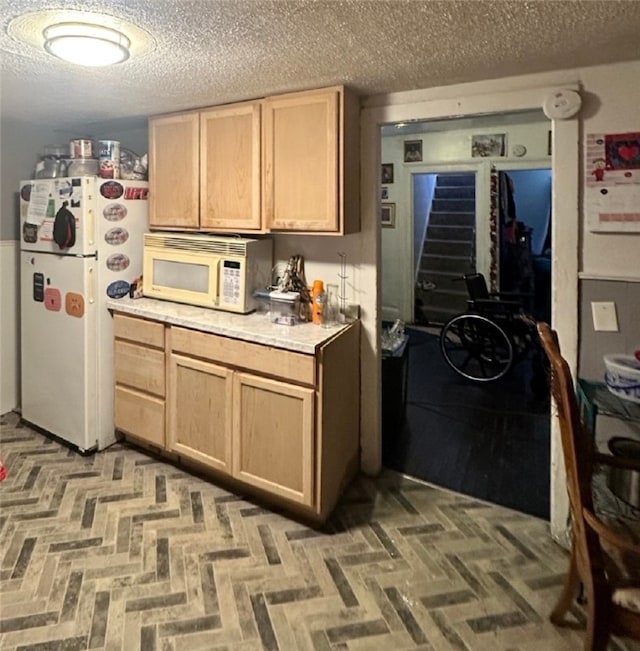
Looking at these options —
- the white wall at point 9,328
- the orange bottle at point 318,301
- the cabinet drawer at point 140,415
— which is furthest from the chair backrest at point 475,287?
the white wall at point 9,328

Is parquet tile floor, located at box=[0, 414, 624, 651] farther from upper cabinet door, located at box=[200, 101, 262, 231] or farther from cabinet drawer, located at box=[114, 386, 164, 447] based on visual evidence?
upper cabinet door, located at box=[200, 101, 262, 231]

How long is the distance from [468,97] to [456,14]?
812 mm

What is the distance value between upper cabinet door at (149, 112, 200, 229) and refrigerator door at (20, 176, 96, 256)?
36 centimetres

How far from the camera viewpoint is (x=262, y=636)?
182 cm

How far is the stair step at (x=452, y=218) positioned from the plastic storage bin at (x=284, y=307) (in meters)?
4.52

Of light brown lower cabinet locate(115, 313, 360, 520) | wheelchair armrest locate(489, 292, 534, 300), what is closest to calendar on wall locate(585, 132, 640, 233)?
light brown lower cabinet locate(115, 313, 360, 520)

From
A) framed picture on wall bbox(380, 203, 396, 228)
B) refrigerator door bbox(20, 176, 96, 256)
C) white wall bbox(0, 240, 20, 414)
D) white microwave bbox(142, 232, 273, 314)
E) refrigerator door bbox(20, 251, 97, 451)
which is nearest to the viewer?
white microwave bbox(142, 232, 273, 314)

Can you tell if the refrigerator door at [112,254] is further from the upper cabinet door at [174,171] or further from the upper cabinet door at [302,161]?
the upper cabinet door at [302,161]

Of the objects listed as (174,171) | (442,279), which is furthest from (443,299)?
(174,171)

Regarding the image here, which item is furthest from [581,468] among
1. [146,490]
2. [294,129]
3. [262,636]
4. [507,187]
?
[507,187]

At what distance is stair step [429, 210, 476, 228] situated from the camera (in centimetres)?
666

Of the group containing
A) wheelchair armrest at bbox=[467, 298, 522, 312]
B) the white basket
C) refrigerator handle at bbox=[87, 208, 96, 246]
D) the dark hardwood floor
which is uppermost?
refrigerator handle at bbox=[87, 208, 96, 246]

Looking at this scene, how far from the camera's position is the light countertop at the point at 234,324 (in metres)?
2.40

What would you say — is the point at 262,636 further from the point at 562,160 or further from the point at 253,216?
the point at 562,160
